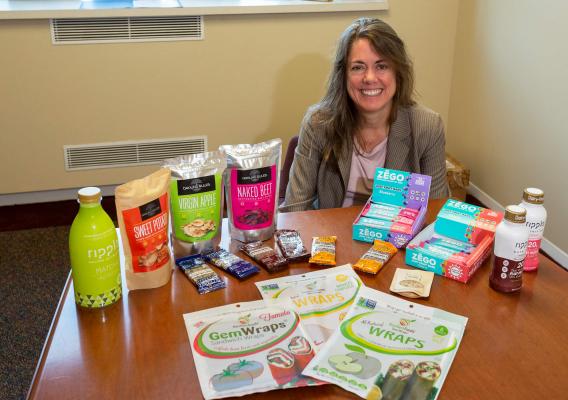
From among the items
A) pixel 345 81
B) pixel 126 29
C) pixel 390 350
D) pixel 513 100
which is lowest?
pixel 390 350

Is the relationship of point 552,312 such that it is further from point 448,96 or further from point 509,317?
point 448,96

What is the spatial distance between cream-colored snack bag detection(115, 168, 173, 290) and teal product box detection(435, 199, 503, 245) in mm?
639

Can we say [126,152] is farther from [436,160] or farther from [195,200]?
[195,200]

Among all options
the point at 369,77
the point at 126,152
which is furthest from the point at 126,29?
the point at 369,77

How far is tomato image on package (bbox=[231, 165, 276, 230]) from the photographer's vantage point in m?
1.34

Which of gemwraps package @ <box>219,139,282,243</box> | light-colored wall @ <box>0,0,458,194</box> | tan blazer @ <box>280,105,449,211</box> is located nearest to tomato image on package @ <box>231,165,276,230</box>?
gemwraps package @ <box>219,139,282,243</box>

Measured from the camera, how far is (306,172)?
1905 mm

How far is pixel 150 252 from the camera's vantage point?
3.94 ft

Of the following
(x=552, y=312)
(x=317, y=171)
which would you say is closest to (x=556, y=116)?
(x=317, y=171)

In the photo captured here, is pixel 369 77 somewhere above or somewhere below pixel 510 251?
above

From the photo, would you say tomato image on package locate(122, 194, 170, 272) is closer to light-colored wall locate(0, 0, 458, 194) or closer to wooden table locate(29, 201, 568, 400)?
wooden table locate(29, 201, 568, 400)

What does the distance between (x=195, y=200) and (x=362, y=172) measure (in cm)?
80

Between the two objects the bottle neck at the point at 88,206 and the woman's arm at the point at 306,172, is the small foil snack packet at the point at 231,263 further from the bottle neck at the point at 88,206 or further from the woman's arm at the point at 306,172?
the woman's arm at the point at 306,172

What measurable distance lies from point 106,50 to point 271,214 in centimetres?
200
